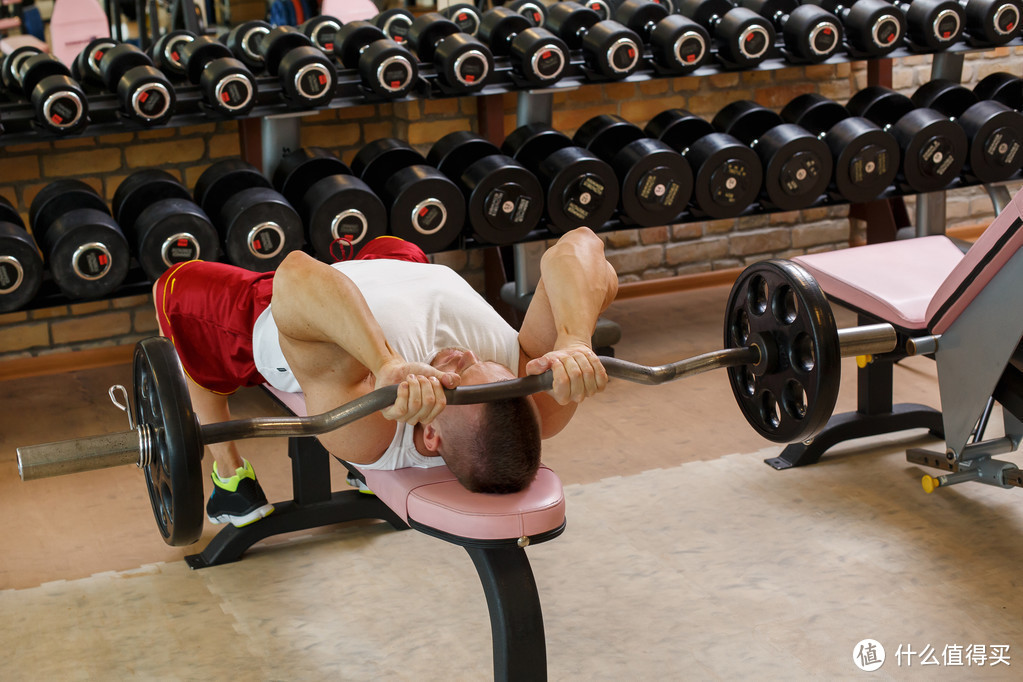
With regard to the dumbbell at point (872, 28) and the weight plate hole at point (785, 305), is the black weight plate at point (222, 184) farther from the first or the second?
the dumbbell at point (872, 28)

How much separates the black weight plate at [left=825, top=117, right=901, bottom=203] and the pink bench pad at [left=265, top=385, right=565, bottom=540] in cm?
213

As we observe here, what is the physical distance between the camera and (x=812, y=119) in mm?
3697

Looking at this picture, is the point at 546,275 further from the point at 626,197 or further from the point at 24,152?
the point at 24,152

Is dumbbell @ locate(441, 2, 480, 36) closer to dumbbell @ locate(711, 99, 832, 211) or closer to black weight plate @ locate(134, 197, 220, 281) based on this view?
dumbbell @ locate(711, 99, 832, 211)

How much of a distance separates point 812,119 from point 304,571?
238 centimetres

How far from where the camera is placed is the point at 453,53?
321 cm

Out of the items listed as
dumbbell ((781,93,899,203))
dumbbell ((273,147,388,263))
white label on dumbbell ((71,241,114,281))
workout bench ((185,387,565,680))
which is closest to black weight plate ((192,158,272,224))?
dumbbell ((273,147,388,263))

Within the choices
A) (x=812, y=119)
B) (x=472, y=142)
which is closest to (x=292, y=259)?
(x=472, y=142)

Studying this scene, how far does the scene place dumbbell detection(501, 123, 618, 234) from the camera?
3.27m

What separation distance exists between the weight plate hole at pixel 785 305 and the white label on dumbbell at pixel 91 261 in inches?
71.1

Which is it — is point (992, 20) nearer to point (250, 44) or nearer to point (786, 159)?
point (786, 159)

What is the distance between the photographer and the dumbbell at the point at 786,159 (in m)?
3.46

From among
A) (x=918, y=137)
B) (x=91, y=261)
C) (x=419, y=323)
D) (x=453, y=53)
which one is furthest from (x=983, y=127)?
(x=91, y=261)

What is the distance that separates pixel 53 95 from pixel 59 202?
286 mm
